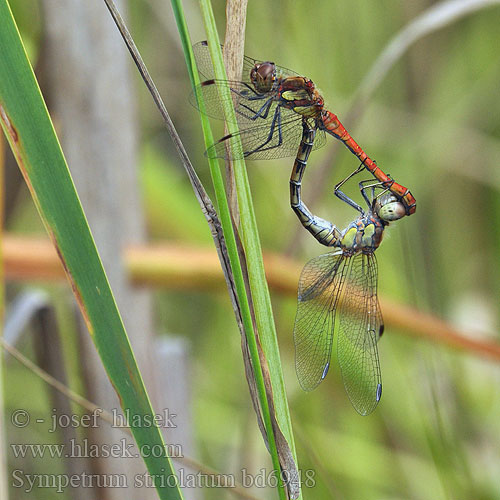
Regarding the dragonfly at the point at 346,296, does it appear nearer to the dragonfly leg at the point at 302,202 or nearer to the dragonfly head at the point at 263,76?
the dragonfly leg at the point at 302,202

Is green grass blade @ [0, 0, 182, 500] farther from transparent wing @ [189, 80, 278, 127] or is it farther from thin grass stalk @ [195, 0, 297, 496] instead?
transparent wing @ [189, 80, 278, 127]

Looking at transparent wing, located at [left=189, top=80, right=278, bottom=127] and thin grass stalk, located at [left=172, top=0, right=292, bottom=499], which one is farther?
transparent wing, located at [left=189, top=80, right=278, bottom=127]

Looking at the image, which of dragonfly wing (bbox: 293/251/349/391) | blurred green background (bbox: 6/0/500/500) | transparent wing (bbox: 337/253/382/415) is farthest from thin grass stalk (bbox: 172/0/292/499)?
blurred green background (bbox: 6/0/500/500)

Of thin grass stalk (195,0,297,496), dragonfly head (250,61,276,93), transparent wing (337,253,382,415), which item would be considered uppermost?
dragonfly head (250,61,276,93)

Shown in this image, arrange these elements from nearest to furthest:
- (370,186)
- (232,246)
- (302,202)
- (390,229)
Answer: (232,246) < (302,202) < (370,186) < (390,229)

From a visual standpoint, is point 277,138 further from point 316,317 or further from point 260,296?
point 260,296

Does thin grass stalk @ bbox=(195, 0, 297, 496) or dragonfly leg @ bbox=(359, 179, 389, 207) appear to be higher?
dragonfly leg @ bbox=(359, 179, 389, 207)

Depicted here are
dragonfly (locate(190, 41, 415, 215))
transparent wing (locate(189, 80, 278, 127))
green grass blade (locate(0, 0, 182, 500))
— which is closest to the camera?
green grass blade (locate(0, 0, 182, 500))

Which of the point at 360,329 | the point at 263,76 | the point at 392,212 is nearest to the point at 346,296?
the point at 360,329
